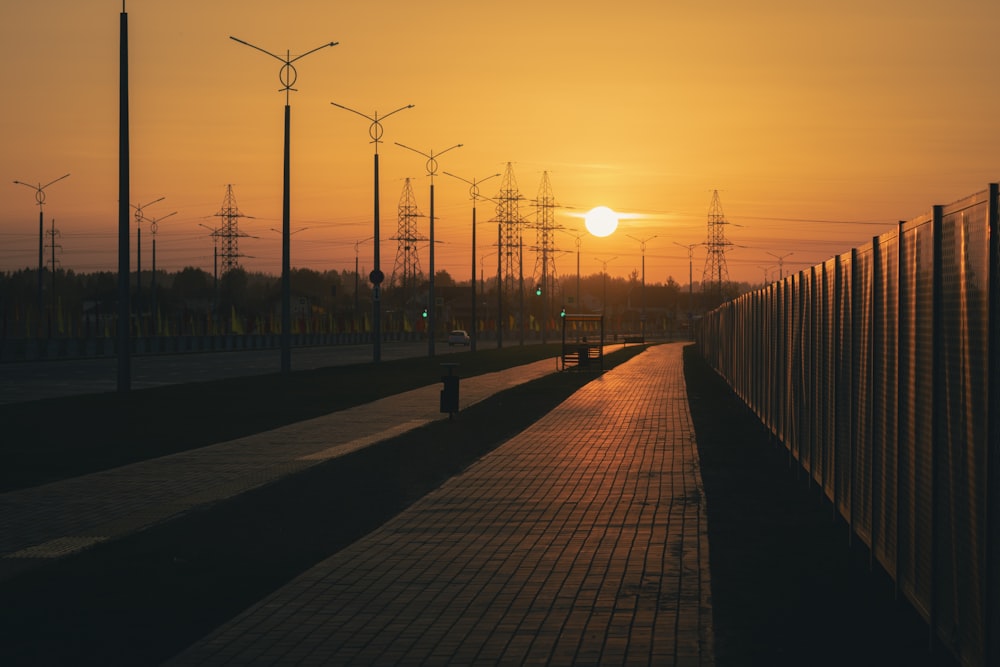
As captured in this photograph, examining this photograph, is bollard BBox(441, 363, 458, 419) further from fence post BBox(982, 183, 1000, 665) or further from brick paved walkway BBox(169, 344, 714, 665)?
fence post BBox(982, 183, 1000, 665)

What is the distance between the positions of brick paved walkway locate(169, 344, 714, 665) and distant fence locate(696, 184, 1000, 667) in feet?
4.06

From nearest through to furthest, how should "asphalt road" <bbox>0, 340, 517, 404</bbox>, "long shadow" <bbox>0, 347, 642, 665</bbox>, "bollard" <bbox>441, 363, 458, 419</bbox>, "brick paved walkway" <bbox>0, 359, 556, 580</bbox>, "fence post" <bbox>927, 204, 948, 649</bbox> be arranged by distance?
"fence post" <bbox>927, 204, 948, 649</bbox> → "long shadow" <bbox>0, 347, 642, 665</bbox> → "brick paved walkway" <bbox>0, 359, 556, 580</bbox> → "bollard" <bbox>441, 363, 458, 419</bbox> → "asphalt road" <bbox>0, 340, 517, 404</bbox>

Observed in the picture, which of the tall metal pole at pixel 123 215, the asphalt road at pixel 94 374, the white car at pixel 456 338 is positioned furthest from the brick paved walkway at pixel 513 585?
the white car at pixel 456 338

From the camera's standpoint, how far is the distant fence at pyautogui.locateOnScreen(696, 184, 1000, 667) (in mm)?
5684

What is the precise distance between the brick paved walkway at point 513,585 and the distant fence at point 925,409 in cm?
124

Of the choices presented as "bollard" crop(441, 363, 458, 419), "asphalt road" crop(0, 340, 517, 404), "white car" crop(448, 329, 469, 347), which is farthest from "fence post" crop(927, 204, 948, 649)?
"white car" crop(448, 329, 469, 347)

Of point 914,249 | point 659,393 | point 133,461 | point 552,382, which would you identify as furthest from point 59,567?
point 552,382

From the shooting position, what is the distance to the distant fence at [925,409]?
18.6ft

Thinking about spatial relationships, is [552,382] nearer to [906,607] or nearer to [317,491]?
[317,491]

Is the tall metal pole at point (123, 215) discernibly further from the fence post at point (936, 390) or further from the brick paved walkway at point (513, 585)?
the fence post at point (936, 390)

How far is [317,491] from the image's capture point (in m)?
13.4

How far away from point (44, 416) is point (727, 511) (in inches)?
610

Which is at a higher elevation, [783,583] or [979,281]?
[979,281]

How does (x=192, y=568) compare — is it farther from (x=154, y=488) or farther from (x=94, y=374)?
(x=94, y=374)
